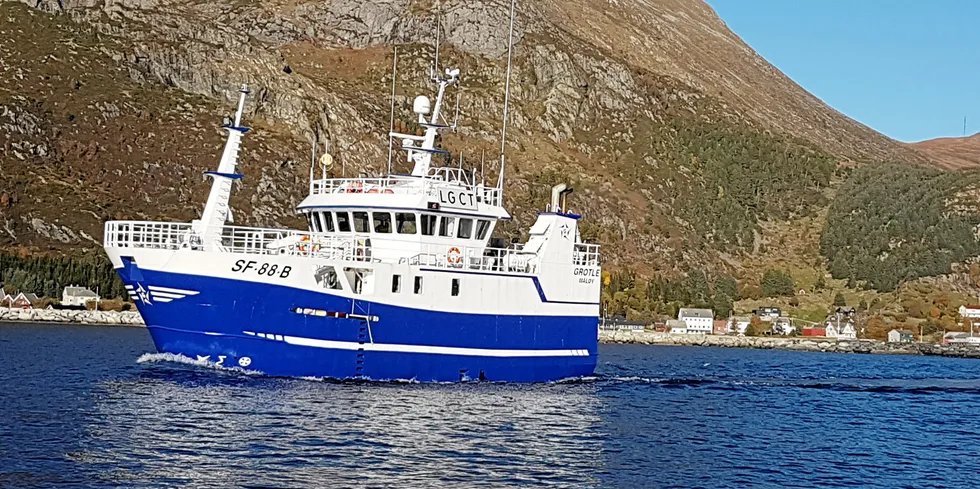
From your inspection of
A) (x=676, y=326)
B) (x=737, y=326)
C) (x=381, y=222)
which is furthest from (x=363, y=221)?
(x=737, y=326)

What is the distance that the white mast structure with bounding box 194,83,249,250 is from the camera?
137ft

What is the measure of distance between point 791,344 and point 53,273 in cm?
8460

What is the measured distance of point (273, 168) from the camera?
16138 centimetres

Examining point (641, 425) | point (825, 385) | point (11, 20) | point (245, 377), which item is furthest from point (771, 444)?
point (11, 20)

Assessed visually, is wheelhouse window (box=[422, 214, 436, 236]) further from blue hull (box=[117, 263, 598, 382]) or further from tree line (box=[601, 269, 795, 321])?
tree line (box=[601, 269, 795, 321])

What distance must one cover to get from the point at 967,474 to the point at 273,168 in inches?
5308

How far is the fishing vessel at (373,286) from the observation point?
40344 mm

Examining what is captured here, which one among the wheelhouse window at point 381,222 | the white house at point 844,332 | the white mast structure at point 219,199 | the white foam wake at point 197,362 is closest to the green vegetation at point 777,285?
the white house at point 844,332

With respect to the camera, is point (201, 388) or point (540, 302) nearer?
point (201, 388)

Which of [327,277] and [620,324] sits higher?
[327,277]

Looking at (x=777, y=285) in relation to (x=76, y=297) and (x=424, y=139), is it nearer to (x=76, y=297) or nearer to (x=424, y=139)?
(x=76, y=297)

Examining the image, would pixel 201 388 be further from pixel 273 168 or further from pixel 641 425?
pixel 273 168

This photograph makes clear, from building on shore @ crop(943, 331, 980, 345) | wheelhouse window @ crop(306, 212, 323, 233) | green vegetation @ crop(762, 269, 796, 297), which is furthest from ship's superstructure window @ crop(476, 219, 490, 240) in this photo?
green vegetation @ crop(762, 269, 796, 297)

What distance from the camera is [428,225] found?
146ft
